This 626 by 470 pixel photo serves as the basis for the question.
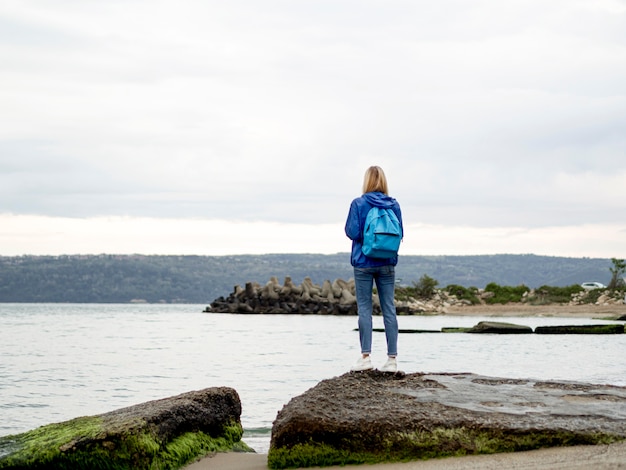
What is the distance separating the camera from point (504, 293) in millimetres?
77500

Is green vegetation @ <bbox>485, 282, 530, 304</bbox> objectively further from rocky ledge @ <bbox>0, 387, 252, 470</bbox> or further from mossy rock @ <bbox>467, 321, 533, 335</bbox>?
rocky ledge @ <bbox>0, 387, 252, 470</bbox>

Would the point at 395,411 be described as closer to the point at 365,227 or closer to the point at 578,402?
the point at 578,402

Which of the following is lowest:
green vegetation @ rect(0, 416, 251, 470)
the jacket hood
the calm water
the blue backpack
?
the calm water

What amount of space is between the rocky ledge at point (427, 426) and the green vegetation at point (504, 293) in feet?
229

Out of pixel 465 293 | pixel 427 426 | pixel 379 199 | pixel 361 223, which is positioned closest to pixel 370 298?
pixel 361 223

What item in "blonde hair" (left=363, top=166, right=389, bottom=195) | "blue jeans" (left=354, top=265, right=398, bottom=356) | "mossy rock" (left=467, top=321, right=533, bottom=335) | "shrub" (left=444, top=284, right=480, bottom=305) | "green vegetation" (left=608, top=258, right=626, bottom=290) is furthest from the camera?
"shrub" (left=444, top=284, right=480, bottom=305)

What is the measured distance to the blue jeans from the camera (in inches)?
349

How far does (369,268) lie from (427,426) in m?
2.75

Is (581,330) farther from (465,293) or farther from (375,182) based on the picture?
(465,293)

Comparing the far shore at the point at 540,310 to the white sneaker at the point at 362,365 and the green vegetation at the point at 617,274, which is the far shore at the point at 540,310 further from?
the white sneaker at the point at 362,365

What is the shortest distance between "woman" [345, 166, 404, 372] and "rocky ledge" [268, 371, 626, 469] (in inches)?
68.4

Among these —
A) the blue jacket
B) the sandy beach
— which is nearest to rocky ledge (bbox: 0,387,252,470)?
the sandy beach

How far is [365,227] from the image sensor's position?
28.3ft

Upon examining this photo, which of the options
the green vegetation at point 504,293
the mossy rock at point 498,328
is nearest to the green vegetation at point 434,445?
the mossy rock at point 498,328
